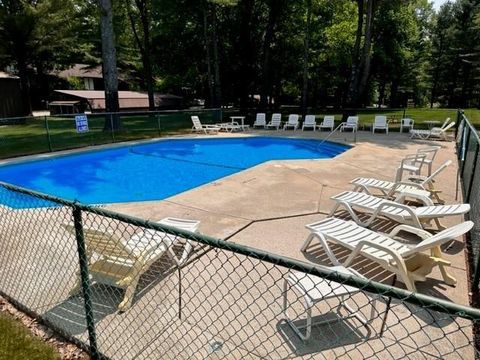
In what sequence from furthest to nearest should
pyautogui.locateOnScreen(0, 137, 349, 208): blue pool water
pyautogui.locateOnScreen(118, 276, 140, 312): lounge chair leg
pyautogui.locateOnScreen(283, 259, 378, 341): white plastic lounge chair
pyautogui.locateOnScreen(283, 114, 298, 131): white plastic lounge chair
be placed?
pyautogui.locateOnScreen(283, 114, 298, 131): white plastic lounge chair < pyautogui.locateOnScreen(0, 137, 349, 208): blue pool water < pyautogui.locateOnScreen(118, 276, 140, 312): lounge chair leg < pyautogui.locateOnScreen(283, 259, 378, 341): white plastic lounge chair

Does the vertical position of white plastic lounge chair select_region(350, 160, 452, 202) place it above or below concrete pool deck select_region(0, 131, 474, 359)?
above

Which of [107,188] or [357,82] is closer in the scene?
[107,188]

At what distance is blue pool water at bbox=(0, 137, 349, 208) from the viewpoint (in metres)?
10.2

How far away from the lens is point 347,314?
11.1ft

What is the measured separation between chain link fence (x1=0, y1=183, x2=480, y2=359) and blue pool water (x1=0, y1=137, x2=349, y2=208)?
446cm

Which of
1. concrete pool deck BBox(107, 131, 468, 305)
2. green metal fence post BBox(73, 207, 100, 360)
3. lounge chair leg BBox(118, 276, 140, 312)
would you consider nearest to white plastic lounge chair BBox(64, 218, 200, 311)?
lounge chair leg BBox(118, 276, 140, 312)

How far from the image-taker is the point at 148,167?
41.3 feet

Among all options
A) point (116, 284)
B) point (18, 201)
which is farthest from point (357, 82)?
point (116, 284)

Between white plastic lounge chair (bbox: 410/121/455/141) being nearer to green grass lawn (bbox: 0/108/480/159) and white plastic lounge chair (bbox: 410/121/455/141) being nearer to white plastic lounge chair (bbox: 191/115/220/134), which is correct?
white plastic lounge chair (bbox: 191/115/220/134)

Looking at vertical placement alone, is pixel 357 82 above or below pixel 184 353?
above

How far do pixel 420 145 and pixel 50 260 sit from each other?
1357 cm

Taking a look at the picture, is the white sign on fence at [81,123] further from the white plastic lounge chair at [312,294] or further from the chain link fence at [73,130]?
the white plastic lounge chair at [312,294]

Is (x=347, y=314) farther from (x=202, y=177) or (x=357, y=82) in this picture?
(x=357, y=82)

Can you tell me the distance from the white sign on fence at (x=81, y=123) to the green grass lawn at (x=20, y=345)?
11.4 m
